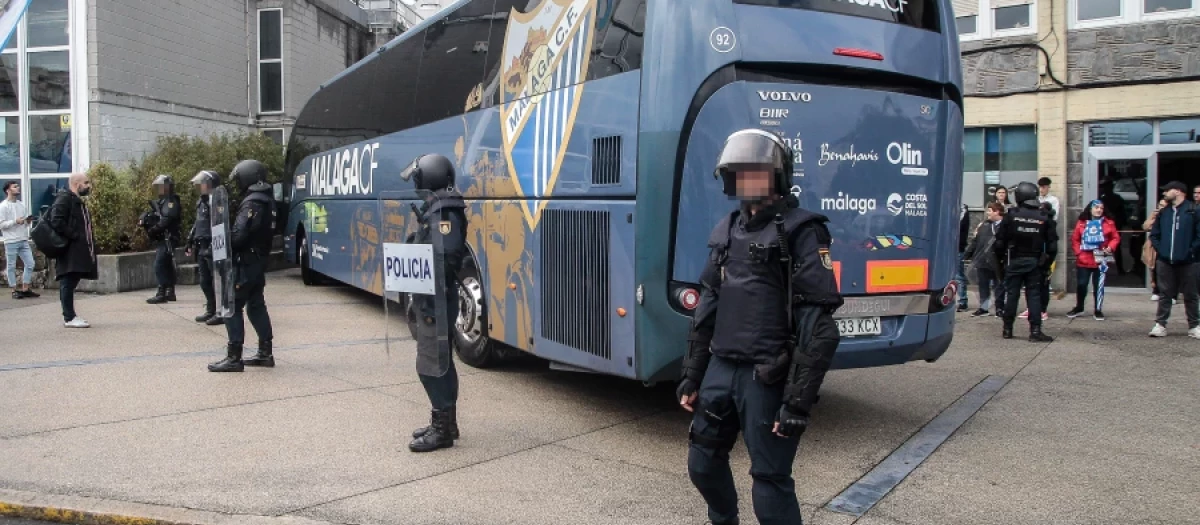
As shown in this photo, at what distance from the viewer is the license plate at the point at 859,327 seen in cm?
588

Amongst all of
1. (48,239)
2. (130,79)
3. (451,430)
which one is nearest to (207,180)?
(48,239)

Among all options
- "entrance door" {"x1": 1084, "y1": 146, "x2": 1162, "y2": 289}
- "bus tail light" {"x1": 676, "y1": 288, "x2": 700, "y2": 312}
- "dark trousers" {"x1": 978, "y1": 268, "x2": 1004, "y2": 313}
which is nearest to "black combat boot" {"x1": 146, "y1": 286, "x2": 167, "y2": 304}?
"bus tail light" {"x1": 676, "y1": 288, "x2": 700, "y2": 312}

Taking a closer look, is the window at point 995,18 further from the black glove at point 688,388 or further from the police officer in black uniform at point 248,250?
the black glove at point 688,388

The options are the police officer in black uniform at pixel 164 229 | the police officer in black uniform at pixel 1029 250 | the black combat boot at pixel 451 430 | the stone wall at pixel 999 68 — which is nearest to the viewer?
the black combat boot at pixel 451 430

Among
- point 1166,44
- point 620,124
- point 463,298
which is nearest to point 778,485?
point 620,124

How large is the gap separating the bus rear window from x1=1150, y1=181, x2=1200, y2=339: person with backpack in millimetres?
5918

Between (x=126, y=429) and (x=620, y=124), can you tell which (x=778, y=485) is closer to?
(x=620, y=124)

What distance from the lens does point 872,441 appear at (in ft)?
20.5

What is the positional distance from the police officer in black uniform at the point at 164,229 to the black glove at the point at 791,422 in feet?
35.8

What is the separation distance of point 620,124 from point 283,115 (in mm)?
19689

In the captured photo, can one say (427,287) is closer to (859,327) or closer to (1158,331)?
(859,327)

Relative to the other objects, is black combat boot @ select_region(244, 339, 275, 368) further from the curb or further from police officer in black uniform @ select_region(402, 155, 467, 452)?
the curb

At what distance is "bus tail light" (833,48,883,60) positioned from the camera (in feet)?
18.9

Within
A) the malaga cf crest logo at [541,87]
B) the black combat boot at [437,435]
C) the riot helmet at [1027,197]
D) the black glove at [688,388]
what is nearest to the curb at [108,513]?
the black combat boot at [437,435]
